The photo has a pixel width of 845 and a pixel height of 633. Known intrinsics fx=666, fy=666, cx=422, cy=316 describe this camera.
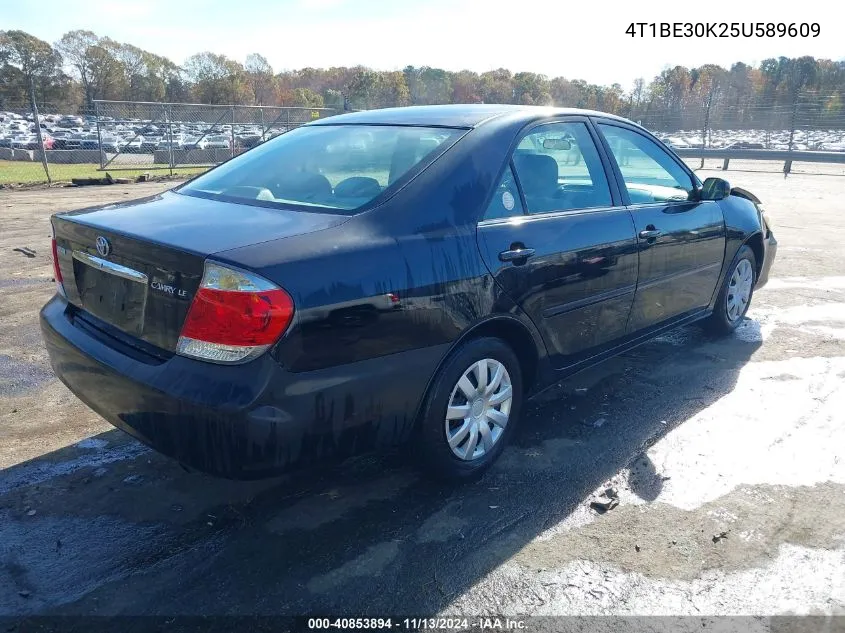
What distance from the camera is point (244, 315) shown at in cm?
229

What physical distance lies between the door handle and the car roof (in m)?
0.68

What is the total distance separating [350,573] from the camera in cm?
252

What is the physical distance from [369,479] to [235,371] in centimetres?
115

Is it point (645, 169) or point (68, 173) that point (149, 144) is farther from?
point (645, 169)

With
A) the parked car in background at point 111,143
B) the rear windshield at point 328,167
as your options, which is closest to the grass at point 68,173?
the parked car in background at point 111,143

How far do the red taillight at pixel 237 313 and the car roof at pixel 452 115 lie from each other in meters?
1.51

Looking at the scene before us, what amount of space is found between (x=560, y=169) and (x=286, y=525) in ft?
7.51

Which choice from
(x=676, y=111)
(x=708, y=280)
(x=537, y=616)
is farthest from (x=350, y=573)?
(x=676, y=111)

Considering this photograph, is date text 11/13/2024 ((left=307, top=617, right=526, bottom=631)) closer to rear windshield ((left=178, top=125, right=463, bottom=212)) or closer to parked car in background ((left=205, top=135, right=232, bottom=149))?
rear windshield ((left=178, top=125, right=463, bottom=212))

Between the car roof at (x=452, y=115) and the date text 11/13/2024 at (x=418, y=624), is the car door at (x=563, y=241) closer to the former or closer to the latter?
the car roof at (x=452, y=115)

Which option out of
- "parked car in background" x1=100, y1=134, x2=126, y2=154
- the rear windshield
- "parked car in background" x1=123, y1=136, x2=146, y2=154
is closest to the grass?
"parked car in background" x1=123, y1=136, x2=146, y2=154

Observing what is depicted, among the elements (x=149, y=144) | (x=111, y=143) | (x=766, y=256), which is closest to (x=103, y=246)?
(x=766, y=256)

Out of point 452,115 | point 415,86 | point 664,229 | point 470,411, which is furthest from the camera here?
point 415,86

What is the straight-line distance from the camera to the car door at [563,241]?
10.2 ft
